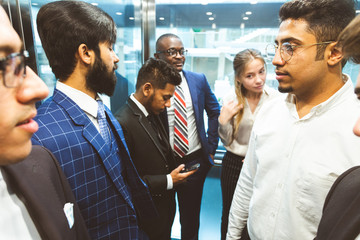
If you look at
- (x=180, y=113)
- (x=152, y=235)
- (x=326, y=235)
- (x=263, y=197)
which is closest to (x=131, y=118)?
(x=180, y=113)

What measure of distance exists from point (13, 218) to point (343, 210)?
1012 millimetres

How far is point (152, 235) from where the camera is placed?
158 centimetres

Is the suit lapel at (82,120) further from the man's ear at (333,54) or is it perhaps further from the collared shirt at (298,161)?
the man's ear at (333,54)

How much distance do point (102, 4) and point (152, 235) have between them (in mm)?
2093

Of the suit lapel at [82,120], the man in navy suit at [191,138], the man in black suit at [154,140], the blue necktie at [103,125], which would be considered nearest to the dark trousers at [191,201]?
the man in navy suit at [191,138]

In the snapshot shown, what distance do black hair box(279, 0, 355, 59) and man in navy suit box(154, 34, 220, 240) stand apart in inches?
49.4

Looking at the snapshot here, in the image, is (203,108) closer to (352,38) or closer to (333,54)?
(333,54)

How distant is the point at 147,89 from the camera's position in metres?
1.73

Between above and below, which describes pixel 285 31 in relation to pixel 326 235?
above

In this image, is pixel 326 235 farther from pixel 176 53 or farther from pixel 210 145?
pixel 176 53

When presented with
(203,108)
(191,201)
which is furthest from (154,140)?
(191,201)

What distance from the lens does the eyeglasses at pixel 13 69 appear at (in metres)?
0.50

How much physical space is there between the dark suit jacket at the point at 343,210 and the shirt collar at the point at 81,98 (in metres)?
1.06

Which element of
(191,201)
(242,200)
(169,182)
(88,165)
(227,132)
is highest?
(88,165)
